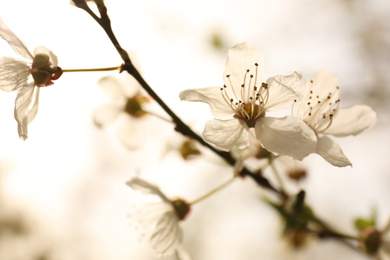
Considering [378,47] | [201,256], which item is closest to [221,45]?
[378,47]

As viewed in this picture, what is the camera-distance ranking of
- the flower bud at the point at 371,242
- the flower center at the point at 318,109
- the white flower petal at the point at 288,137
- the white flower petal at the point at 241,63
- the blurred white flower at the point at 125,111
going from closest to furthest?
the white flower petal at the point at 288,137
the white flower petal at the point at 241,63
the flower center at the point at 318,109
the flower bud at the point at 371,242
the blurred white flower at the point at 125,111

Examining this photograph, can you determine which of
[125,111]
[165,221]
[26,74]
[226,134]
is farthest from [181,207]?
[26,74]

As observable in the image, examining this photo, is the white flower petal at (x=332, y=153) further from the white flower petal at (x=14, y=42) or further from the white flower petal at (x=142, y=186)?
the white flower petal at (x=14, y=42)

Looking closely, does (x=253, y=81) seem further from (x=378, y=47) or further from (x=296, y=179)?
(x=378, y=47)

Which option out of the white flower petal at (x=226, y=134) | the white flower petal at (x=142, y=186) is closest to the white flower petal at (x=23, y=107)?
the white flower petal at (x=142, y=186)

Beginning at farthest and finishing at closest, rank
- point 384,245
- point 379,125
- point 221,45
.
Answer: point 379,125, point 221,45, point 384,245
